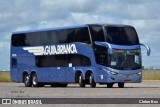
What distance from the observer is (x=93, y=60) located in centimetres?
3906

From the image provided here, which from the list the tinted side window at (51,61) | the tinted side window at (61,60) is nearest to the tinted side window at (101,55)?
the tinted side window at (61,60)

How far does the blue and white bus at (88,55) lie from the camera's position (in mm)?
38938

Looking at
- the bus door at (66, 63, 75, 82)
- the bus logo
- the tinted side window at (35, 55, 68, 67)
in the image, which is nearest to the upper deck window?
the bus logo

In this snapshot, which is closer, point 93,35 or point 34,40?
point 93,35

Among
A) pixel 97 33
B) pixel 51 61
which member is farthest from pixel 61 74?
pixel 97 33

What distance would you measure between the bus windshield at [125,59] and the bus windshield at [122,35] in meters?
0.56

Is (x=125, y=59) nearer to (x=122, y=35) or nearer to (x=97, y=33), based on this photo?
(x=122, y=35)

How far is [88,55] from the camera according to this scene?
39.2 metres

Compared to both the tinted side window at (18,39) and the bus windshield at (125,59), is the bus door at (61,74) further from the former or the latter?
the tinted side window at (18,39)

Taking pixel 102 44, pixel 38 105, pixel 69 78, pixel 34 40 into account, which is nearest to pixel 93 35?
pixel 102 44

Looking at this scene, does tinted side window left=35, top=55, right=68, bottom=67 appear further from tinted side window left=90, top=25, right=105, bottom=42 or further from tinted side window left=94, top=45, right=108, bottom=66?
tinted side window left=90, top=25, right=105, bottom=42

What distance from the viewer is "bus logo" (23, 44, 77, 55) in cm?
4056

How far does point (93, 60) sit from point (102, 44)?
1089mm

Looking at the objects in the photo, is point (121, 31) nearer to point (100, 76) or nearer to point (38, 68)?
point (100, 76)
